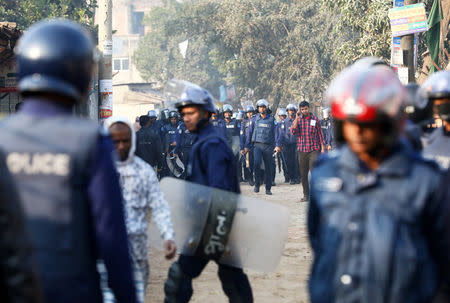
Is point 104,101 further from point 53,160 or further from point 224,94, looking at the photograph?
point 224,94

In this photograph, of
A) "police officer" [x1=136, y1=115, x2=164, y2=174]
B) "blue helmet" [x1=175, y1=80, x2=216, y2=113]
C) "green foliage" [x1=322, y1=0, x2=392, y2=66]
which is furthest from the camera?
"green foliage" [x1=322, y1=0, x2=392, y2=66]

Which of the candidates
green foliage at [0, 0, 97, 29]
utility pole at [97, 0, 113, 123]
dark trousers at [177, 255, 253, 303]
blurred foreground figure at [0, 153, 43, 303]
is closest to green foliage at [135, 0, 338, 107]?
green foliage at [0, 0, 97, 29]

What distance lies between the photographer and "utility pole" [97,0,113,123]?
34.4ft

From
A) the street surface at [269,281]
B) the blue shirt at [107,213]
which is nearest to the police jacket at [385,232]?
the blue shirt at [107,213]

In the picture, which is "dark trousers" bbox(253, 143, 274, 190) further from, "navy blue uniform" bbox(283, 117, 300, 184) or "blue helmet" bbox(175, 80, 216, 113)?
"blue helmet" bbox(175, 80, 216, 113)

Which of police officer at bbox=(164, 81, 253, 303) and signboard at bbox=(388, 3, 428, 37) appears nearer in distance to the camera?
police officer at bbox=(164, 81, 253, 303)

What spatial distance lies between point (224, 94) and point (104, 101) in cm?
4341

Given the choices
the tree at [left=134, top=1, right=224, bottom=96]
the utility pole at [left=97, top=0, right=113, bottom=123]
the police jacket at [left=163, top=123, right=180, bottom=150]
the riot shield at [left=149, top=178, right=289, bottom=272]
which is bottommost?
the riot shield at [left=149, top=178, right=289, bottom=272]

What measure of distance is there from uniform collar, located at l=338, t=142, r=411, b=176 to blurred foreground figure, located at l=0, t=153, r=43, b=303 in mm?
1287

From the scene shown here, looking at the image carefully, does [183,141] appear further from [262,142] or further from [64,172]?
[64,172]

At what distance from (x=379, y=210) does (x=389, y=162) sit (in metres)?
0.18

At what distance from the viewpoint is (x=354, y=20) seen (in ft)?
72.6

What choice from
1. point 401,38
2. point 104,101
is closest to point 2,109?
Result: point 104,101

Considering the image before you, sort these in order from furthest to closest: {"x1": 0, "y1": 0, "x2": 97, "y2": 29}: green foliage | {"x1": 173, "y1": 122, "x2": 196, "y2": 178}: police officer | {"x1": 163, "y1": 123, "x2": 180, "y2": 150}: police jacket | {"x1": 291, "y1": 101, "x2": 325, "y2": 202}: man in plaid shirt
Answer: {"x1": 0, "y1": 0, "x2": 97, "y2": 29}: green foliage → {"x1": 163, "y1": 123, "x2": 180, "y2": 150}: police jacket → {"x1": 173, "y1": 122, "x2": 196, "y2": 178}: police officer → {"x1": 291, "y1": 101, "x2": 325, "y2": 202}: man in plaid shirt
